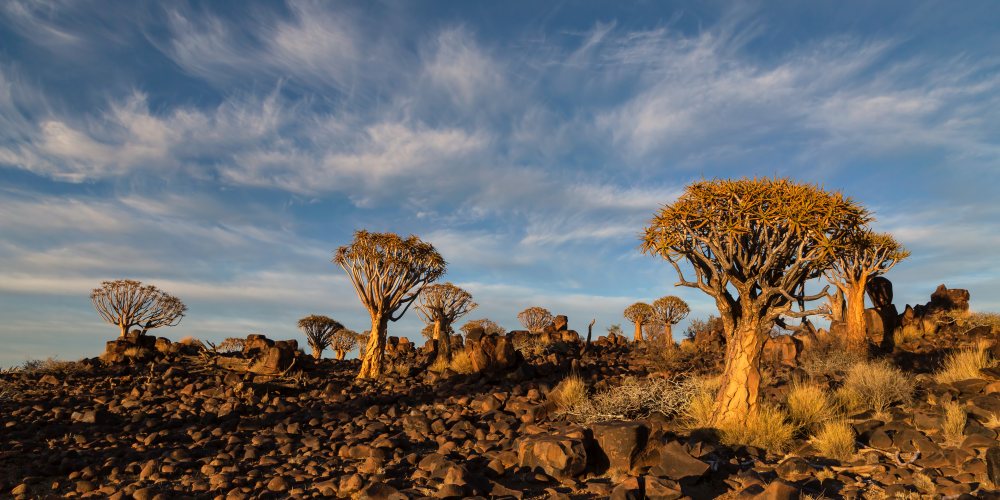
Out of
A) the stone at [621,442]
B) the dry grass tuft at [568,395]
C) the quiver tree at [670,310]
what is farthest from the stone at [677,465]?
the quiver tree at [670,310]

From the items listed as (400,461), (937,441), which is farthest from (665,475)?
(937,441)

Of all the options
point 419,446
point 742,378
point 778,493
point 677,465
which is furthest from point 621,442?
point 419,446

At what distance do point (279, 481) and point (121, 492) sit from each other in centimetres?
218

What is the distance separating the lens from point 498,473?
311 inches

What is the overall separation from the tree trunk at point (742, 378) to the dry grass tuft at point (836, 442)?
1.10m

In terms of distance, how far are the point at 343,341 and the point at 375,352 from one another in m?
22.2

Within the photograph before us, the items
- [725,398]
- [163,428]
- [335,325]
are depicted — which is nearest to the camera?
[725,398]

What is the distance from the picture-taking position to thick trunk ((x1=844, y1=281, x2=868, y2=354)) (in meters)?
21.0

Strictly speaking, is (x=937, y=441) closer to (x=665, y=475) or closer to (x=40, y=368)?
(x=665, y=475)

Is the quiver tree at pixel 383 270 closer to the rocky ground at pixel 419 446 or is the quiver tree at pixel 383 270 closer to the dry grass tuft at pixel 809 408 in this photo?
the rocky ground at pixel 419 446

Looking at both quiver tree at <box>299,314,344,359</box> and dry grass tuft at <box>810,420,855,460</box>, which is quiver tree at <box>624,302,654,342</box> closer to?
quiver tree at <box>299,314,344,359</box>

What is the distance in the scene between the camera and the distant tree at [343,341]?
38062 mm

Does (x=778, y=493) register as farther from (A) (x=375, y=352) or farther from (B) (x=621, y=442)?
(A) (x=375, y=352)

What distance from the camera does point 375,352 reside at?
56.5 ft
